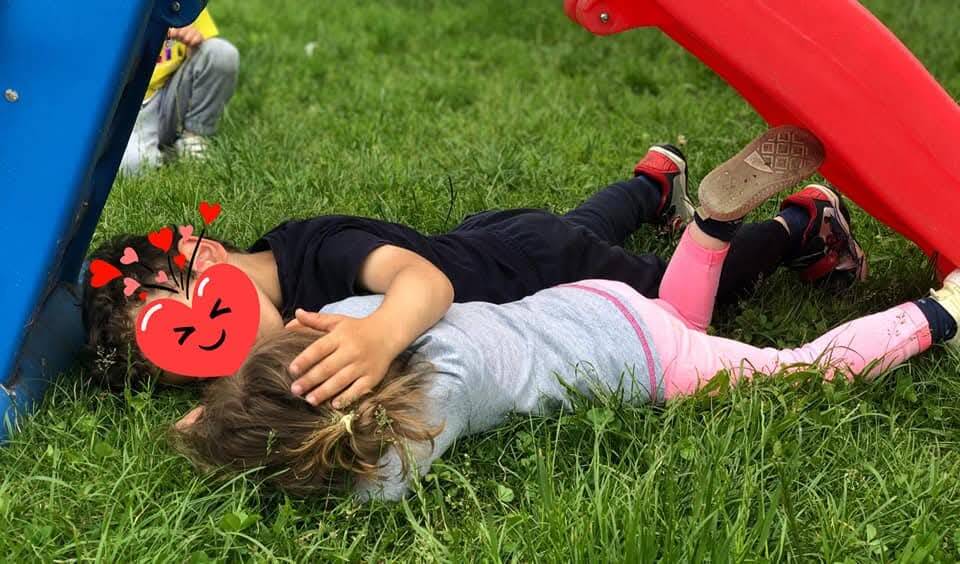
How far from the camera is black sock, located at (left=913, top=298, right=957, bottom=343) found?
7.09 feet

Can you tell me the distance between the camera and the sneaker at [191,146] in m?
3.60

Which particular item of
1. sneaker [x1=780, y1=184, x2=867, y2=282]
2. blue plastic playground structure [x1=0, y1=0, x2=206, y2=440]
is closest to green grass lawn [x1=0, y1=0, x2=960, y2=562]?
sneaker [x1=780, y1=184, x2=867, y2=282]

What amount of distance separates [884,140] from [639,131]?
1863 mm

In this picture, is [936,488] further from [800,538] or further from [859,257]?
[859,257]

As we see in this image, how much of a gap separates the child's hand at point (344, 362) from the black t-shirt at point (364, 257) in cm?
30

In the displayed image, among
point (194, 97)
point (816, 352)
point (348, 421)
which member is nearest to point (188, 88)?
point (194, 97)

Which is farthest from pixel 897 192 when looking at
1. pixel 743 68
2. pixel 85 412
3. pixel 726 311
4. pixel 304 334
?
pixel 85 412

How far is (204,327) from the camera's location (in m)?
1.77

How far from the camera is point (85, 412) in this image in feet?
Answer: 6.89

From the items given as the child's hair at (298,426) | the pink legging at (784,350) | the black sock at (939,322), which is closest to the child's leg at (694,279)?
the pink legging at (784,350)

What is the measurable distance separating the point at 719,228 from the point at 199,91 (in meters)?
2.46

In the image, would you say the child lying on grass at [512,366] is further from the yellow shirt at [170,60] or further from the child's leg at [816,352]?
the yellow shirt at [170,60]

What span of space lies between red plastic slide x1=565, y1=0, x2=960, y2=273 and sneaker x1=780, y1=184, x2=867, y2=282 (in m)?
0.43

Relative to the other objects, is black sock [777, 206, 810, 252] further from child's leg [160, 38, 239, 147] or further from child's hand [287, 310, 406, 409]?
child's leg [160, 38, 239, 147]
